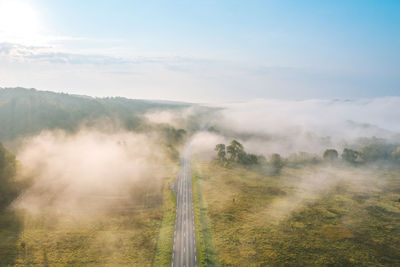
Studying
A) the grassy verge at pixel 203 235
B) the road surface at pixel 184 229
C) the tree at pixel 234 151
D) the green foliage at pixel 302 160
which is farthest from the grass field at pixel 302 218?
the green foliage at pixel 302 160

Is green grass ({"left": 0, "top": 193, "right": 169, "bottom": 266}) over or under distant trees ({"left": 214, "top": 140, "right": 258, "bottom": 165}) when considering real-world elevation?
under

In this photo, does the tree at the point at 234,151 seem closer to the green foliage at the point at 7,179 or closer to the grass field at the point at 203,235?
the grass field at the point at 203,235

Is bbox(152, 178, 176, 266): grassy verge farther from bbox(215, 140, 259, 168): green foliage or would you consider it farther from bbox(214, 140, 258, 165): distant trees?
bbox(214, 140, 258, 165): distant trees

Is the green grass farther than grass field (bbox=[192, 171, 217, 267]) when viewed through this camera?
No

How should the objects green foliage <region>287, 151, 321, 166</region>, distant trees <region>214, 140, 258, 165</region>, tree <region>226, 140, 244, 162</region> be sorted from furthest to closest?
green foliage <region>287, 151, 321, 166</region> → tree <region>226, 140, 244, 162</region> → distant trees <region>214, 140, 258, 165</region>

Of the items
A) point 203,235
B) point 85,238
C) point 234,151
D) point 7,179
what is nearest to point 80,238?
point 85,238

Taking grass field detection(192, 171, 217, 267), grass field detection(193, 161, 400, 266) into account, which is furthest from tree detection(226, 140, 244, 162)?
grass field detection(192, 171, 217, 267)

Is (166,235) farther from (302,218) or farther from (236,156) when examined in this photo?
(236,156)
